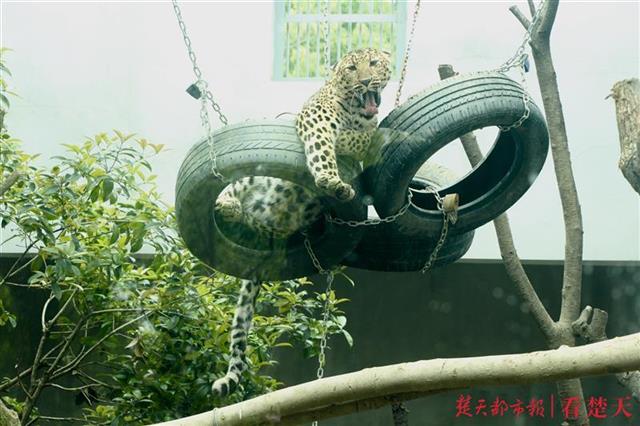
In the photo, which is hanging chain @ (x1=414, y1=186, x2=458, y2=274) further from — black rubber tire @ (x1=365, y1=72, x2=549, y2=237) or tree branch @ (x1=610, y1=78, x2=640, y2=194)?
tree branch @ (x1=610, y1=78, x2=640, y2=194)

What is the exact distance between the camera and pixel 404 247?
9.21ft

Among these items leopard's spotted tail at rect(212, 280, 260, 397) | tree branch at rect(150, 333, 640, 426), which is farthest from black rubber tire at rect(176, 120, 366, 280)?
tree branch at rect(150, 333, 640, 426)

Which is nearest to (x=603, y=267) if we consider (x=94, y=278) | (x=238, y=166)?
(x=94, y=278)

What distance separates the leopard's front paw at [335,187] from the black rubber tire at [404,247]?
0.79ft

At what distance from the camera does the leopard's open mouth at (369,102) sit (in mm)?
2668

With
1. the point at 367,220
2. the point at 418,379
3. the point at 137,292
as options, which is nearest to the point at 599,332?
the point at 367,220

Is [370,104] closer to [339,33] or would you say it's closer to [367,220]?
[367,220]

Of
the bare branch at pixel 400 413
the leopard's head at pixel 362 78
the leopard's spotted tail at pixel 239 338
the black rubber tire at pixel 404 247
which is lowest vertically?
the bare branch at pixel 400 413

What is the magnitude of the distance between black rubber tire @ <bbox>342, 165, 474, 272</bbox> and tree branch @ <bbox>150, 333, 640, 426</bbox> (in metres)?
0.73

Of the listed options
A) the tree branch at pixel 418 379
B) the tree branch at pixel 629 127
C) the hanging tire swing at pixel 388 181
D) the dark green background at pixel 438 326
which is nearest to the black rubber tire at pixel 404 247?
the hanging tire swing at pixel 388 181

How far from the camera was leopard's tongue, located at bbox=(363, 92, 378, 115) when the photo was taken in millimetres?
2666

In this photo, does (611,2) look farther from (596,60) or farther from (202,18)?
(202,18)

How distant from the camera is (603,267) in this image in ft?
15.3

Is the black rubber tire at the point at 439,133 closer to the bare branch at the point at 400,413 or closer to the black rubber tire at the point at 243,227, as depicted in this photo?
the black rubber tire at the point at 243,227
